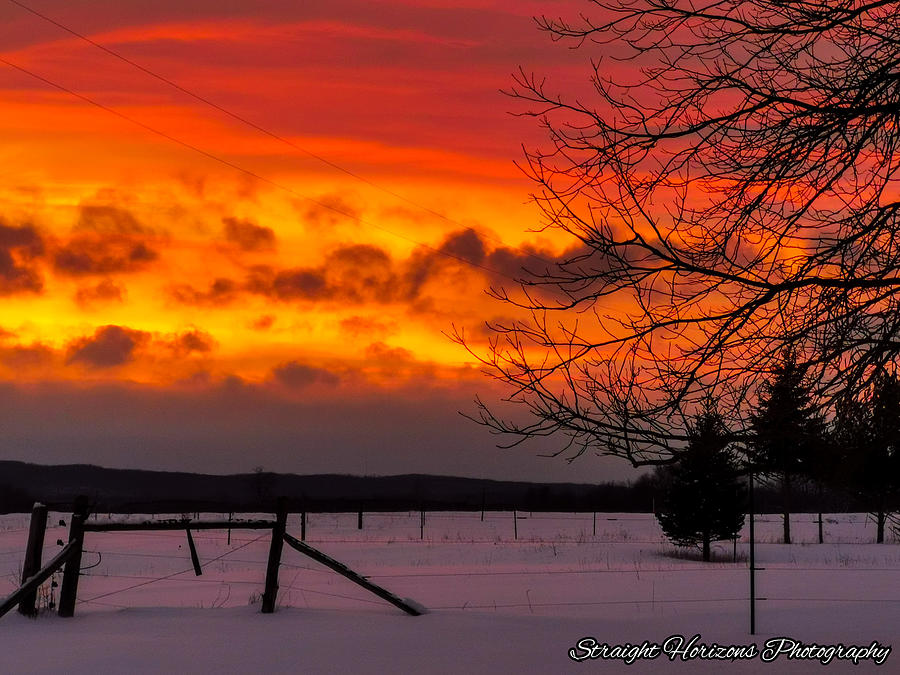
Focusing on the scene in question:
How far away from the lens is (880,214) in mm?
7484

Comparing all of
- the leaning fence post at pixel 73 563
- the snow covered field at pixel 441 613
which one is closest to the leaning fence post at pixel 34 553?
the snow covered field at pixel 441 613

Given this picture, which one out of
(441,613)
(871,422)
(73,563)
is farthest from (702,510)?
(871,422)

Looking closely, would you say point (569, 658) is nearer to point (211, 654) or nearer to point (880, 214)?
point (211, 654)

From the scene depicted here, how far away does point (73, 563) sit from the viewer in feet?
39.5

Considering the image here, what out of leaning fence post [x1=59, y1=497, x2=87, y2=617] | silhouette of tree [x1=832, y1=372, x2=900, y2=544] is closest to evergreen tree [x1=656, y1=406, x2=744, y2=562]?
leaning fence post [x1=59, y1=497, x2=87, y2=617]

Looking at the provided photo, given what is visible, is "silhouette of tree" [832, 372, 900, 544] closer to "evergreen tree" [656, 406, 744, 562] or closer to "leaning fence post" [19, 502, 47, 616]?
"leaning fence post" [19, 502, 47, 616]

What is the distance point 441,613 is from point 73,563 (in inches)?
177

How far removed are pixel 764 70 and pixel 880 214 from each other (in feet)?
4.45

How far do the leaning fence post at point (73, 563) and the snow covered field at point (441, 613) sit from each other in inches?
13.0

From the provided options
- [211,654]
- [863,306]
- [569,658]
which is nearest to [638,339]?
[863,306]

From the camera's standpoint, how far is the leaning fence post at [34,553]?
1224 cm

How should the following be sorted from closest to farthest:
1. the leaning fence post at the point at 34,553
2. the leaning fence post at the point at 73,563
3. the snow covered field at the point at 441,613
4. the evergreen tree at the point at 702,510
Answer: the snow covered field at the point at 441,613 → the leaning fence post at the point at 73,563 → the leaning fence post at the point at 34,553 → the evergreen tree at the point at 702,510

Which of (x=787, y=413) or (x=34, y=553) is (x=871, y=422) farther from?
(x=34, y=553)

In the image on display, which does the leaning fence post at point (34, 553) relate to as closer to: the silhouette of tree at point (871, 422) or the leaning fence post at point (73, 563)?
the leaning fence post at point (73, 563)
